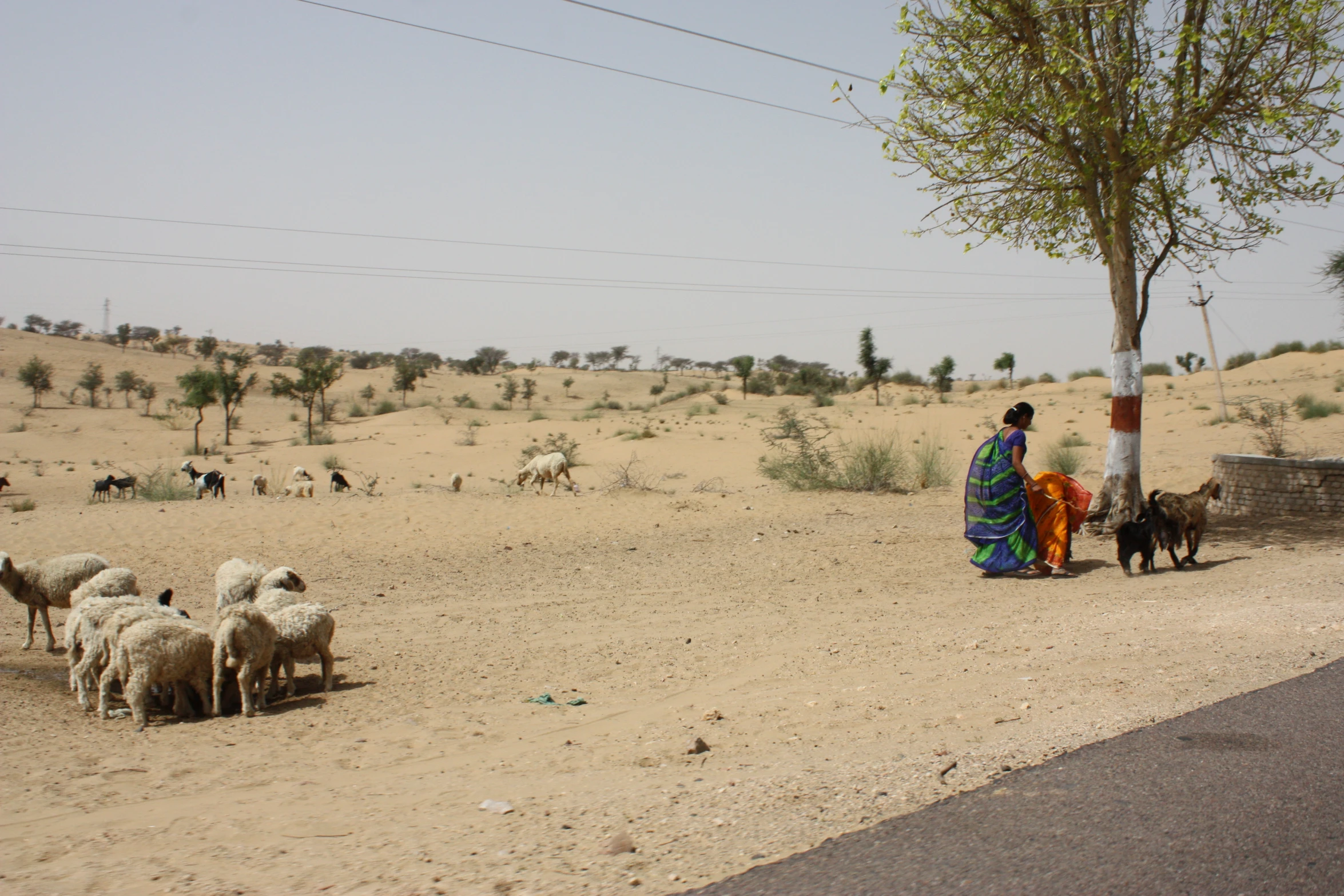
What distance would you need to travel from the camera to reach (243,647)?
594 centimetres

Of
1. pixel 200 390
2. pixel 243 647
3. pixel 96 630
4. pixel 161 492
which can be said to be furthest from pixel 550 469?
pixel 200 390

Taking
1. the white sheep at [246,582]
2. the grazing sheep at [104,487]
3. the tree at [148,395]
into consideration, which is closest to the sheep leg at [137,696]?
the white sheep at [246,582]

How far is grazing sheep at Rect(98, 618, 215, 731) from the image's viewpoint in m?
5.70

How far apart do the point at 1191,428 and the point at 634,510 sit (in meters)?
22.2

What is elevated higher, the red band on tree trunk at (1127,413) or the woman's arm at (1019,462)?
the red band on tree trunk at (1127,413)

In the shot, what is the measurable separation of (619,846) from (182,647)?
3755mm

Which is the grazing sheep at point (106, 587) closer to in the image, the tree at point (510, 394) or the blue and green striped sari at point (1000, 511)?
the blue and green striped sari at point (1000, 511)

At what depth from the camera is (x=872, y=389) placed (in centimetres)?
6141

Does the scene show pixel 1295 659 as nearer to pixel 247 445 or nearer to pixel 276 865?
pixel 276 865

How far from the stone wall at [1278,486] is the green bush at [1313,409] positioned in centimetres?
1771

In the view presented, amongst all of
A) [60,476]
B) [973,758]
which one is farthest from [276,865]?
[60,476]

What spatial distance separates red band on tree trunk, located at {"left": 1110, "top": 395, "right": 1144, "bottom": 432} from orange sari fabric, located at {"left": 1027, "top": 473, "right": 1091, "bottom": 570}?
2.44 metres

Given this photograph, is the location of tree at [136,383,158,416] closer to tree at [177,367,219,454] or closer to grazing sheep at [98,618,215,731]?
tree at [177,367,219,454]

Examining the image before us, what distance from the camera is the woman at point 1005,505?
9688 millimetres
